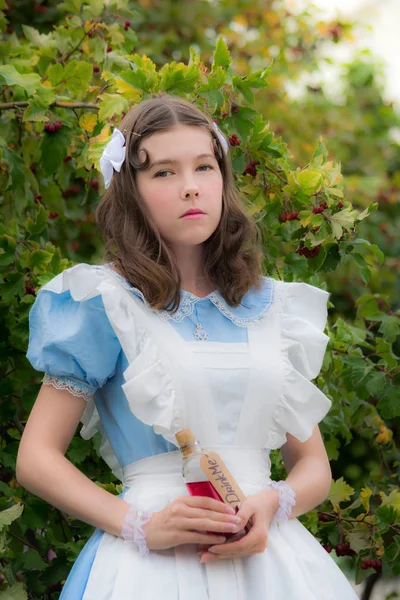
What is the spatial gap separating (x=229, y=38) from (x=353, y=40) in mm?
751

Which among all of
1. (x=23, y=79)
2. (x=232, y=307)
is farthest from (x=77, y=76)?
(x=232, y=307)

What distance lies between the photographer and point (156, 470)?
1.73 metres

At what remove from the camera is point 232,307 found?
74.7 inches

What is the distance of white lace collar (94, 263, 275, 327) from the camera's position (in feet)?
5.90

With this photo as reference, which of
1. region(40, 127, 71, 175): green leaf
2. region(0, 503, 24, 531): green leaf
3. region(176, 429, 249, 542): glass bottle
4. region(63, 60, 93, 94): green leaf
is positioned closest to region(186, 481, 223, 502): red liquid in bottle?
region(176, 429, 249, 542): glass bottle

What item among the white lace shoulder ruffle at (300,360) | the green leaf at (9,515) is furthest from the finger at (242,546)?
the green leaf at (9,515)

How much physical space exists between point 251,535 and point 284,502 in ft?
0.50

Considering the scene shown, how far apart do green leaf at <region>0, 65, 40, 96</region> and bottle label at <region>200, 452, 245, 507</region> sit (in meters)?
1.19

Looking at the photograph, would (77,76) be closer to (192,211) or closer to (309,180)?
(309,180)

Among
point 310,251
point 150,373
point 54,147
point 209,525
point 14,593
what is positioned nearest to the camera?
point 209,525

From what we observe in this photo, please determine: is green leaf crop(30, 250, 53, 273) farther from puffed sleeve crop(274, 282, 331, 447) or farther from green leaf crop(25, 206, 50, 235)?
puffed sleeve crop(274, 282, 331, 447)

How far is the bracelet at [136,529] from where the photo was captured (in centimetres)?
162

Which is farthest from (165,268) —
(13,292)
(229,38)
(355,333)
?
(229,38)

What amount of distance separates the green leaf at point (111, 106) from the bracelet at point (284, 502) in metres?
1.01
